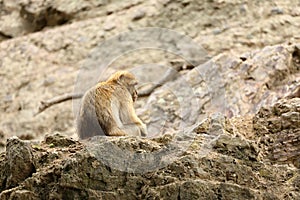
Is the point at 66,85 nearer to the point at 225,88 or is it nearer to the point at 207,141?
the point at 225,88

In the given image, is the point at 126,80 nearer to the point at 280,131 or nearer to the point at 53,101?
the point at 280,131

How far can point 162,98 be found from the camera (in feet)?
46.9

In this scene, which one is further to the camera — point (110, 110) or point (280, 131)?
point (110, 110)

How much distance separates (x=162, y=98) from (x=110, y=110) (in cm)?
438

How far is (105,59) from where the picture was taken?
56.7 feet

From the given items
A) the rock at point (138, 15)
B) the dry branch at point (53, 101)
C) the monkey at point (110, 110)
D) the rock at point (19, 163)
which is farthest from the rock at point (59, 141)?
the rock at point (138, 15)

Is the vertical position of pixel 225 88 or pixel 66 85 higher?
pixel 225 88

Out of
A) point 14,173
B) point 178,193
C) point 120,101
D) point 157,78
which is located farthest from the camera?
point 157,78

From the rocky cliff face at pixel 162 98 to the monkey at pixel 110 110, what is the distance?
0.72 metres

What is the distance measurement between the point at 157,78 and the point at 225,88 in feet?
9.64

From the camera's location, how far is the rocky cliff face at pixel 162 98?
7645mm

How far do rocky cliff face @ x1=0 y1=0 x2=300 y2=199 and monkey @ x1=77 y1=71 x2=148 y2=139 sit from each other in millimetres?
720

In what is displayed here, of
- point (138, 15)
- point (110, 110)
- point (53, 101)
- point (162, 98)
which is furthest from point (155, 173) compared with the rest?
point (138, 15)

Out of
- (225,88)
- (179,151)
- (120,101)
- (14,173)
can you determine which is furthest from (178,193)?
(225,88)
